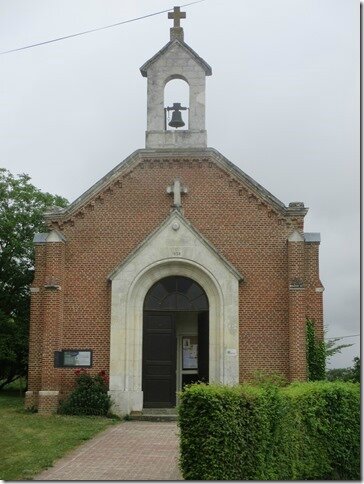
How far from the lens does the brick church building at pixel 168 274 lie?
2069 centimetres

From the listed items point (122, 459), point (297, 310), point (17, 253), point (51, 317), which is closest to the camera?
point (122, 459)

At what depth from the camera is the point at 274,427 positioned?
11.3 metres

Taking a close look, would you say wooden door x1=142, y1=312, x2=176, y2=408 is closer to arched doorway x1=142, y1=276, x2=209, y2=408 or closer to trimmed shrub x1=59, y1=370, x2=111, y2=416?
arched doorway x1=142, y1=276, x2=209, y2=408

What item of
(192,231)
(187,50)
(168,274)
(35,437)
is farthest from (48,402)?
(187,50)

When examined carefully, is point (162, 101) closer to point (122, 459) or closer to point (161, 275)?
point (161, 275)

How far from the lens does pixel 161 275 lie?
21.3 metres

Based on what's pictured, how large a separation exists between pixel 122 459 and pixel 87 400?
24.2ft

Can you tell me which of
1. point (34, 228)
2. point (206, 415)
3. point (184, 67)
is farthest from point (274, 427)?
point (34, 228)

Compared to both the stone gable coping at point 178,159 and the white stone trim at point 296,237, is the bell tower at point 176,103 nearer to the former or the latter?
the stone gable coping at point 178,159

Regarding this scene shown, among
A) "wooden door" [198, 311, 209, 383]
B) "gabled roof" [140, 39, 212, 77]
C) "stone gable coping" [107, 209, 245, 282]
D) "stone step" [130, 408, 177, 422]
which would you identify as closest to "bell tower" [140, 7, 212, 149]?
"gabled roof" [140, 39, 212, 77]

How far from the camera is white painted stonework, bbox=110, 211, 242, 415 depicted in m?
20.7

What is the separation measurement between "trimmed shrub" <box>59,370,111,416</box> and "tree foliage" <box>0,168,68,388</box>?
1066 cm

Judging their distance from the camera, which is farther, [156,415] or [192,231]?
[192,231]

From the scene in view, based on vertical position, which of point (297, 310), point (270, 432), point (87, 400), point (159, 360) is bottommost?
point (87, 400)
